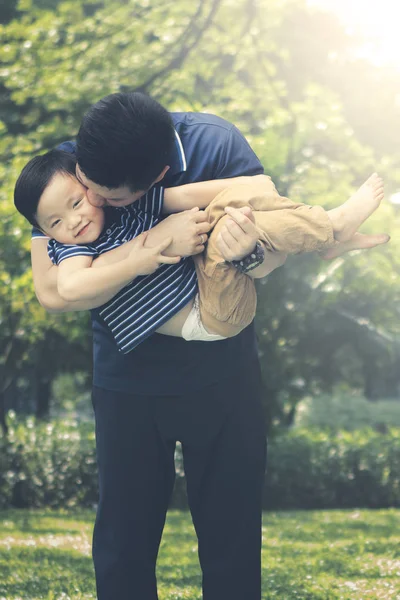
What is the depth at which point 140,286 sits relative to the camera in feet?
7.37

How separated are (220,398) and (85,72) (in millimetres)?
6165

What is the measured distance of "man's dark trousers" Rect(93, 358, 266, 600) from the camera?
242cm

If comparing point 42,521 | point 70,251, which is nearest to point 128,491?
point 70,251

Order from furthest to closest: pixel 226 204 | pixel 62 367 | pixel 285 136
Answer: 1. pixel 62 367
2. pixel 285 136
3. pixel 226 204

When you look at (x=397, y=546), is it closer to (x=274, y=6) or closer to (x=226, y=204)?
(x=226, y=204)

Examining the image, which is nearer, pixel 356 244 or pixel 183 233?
pixel 183 233

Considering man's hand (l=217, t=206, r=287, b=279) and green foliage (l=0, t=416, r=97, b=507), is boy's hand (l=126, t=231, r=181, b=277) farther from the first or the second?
green foliage (l=0, t=416, r=97, b=507)

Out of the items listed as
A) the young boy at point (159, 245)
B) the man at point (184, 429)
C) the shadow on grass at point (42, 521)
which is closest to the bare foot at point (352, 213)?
the young boy at point (159, 245)

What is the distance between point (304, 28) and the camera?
973 cm

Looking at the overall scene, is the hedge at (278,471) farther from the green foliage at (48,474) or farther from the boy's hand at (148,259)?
the boy's hand at (148,259)

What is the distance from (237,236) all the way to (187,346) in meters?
0.43

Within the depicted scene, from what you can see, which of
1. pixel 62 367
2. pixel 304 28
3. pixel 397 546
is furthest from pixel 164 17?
pixel 397 546

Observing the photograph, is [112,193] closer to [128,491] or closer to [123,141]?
[123,141]

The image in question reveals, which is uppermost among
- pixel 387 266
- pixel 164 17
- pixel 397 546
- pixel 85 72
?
pixel 164 17
